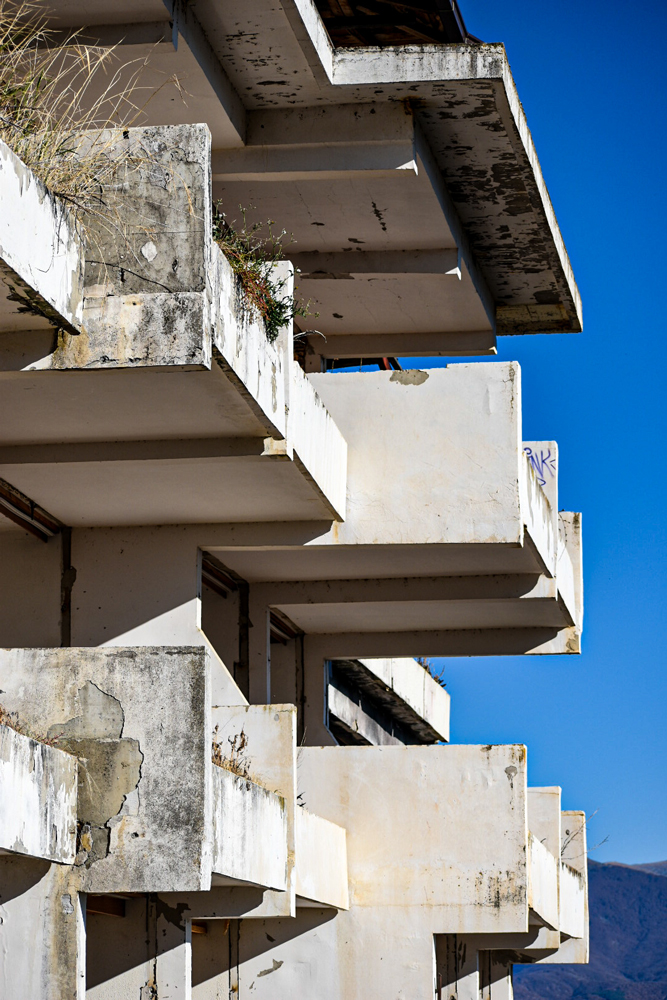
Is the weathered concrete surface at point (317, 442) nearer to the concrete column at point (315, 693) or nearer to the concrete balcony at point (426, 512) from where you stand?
the concrete balcony at point (426, 512)

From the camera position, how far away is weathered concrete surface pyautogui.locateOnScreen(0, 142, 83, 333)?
308 inches

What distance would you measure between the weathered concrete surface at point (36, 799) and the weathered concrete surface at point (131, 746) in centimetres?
17

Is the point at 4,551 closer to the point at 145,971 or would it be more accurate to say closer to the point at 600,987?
the point at 145,971

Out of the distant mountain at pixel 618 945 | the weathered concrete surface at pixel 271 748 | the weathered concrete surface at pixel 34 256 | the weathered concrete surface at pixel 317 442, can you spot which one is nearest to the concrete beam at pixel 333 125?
the weathered concrete surface at pixel 317 442

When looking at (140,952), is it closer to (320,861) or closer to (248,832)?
(248,832)

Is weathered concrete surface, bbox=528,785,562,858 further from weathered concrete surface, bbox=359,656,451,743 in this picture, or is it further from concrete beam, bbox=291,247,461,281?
concrete beam, bbox=291,247,461,281

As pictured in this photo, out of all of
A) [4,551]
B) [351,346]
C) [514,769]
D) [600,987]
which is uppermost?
[351,346]

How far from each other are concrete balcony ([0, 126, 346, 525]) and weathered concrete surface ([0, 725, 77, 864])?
83.1 inches

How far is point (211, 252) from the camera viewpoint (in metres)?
9.34

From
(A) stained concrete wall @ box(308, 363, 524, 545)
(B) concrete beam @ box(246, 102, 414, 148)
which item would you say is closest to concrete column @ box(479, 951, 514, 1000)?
(A) stained concrete wall @ box(308, 363, 524, 545)

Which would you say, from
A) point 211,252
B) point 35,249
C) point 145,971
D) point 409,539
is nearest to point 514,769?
point 409,539

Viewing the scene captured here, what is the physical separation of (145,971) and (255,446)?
12.1 feet

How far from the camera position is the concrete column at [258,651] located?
1572cm

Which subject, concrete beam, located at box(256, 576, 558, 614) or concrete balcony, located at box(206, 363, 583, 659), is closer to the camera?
concrete balcony, located at box(206, 363, 583, 659)
